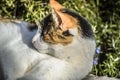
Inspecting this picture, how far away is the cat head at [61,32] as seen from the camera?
973mm

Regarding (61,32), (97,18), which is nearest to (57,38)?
(61,32)

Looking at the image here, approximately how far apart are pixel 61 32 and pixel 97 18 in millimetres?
2253

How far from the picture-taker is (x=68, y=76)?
38.4 inches

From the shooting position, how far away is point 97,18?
3.21 meters

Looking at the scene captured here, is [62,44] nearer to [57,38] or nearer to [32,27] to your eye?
[57,38]

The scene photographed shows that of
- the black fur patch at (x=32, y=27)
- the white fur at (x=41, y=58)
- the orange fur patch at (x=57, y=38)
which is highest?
the black fur patch at (x=32, y=27)

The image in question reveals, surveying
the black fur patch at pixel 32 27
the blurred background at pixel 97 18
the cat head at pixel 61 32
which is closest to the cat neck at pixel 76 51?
the cat head at pixel 61 32

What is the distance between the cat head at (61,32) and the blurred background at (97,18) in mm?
1581

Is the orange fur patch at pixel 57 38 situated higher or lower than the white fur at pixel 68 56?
higher

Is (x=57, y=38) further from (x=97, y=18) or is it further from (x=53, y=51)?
(x=97, y=18)

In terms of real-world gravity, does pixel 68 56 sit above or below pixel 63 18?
below

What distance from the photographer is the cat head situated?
0.97 metres

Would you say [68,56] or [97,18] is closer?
[68,56]

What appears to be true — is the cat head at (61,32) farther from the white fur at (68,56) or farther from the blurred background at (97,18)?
the blurred background at (97,18)
